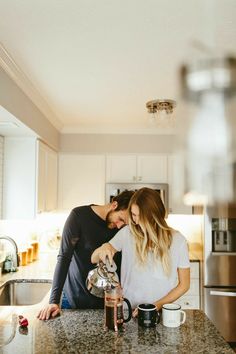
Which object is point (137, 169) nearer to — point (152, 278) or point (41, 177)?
point (41, 177)

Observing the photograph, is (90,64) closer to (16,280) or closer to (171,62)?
(171,62)

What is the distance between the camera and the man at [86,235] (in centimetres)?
193

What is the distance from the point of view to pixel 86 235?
197 cm

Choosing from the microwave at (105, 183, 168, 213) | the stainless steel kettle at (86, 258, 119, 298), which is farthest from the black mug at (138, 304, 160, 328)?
the microwave at (105, 183, 168, 213)

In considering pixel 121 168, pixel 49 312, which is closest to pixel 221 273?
pixel 121 168

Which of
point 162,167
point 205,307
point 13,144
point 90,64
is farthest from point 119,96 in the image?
point 205,307

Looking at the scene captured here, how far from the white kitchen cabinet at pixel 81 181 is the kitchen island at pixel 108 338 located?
94.7 inches

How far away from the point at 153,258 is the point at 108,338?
0.46m

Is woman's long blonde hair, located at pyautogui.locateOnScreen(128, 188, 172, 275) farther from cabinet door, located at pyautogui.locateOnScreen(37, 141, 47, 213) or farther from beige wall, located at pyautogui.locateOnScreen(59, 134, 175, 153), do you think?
beige wall, located at pyautogui.locateOnScreen(59, 134, 175, 153)

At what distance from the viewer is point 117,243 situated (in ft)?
5.75

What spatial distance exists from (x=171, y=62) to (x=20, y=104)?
3.60 ft

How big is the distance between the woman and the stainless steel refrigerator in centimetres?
161

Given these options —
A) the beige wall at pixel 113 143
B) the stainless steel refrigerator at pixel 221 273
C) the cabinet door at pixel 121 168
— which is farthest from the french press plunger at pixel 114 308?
the beige wall at pixel 113 143

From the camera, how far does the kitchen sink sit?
2764 mm
